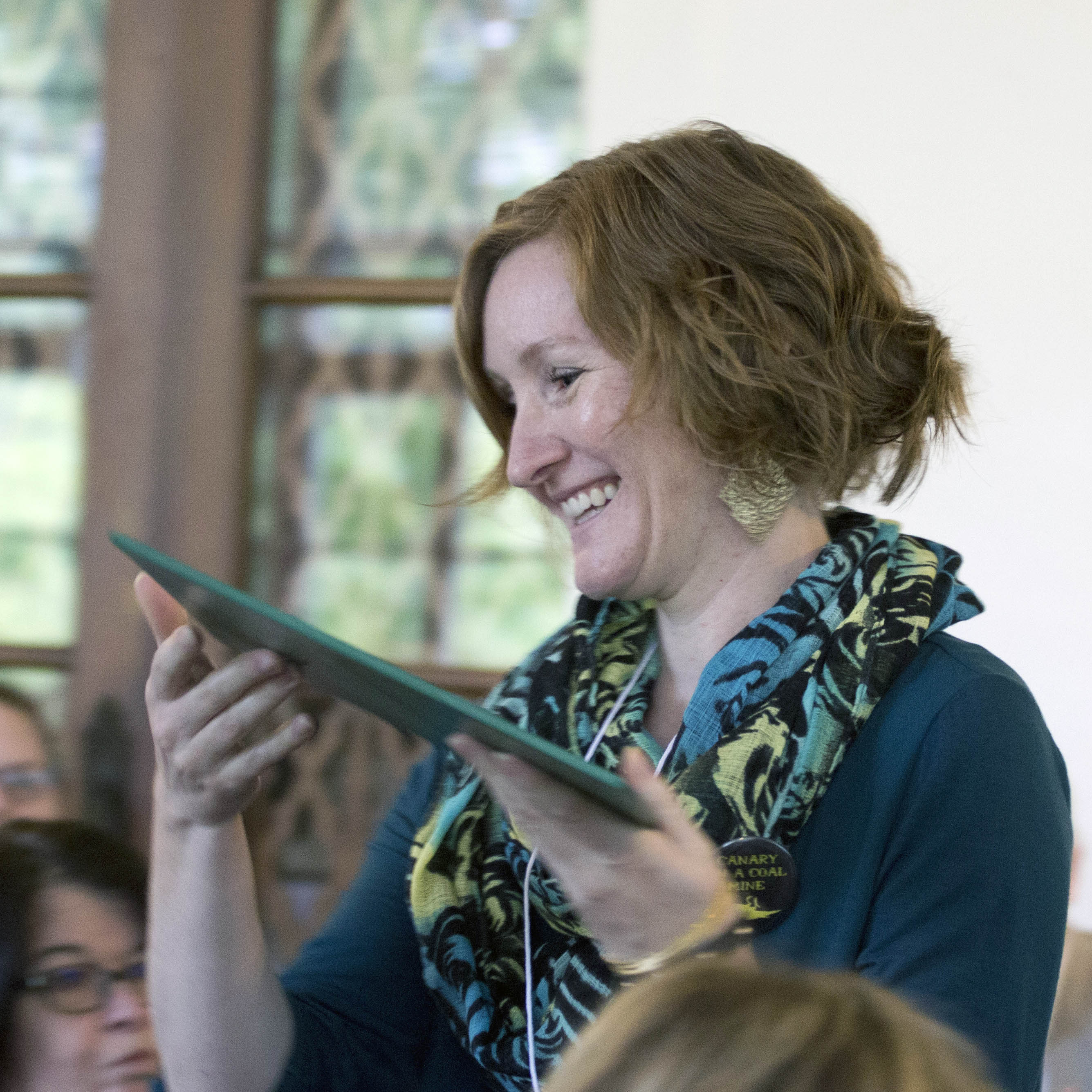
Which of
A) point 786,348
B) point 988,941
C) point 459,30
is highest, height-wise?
point 459,30

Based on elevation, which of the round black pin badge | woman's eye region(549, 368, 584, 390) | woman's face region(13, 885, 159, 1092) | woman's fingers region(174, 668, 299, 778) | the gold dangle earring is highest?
woman's eye region(549, 368, 584, 390)

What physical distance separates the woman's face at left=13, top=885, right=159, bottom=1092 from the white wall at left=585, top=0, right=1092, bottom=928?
Answer: 1579mm

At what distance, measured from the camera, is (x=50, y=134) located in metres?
2.84

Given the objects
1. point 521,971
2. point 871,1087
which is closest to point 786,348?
point 521,971

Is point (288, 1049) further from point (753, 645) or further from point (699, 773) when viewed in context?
point (753, 645)

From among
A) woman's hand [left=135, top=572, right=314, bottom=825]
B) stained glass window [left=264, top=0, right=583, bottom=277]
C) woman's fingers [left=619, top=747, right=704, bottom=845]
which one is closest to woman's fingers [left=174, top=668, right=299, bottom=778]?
woman's hand [left=135, top=572, right=314, bottom=825]

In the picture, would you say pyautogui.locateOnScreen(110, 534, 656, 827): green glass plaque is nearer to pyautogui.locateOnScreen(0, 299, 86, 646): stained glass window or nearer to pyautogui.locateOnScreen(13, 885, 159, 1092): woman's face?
pyautogui.locateOnScreen(13, 885, 159, 1092): woman's face

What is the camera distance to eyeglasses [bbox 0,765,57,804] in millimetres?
2215

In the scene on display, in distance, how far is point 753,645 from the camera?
123cm

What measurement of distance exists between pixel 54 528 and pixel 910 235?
6.50ft

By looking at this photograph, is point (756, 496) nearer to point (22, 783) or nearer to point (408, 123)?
point (22, 783)

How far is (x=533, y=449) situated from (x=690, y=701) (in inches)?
12.9

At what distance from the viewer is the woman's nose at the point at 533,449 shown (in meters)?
1.36

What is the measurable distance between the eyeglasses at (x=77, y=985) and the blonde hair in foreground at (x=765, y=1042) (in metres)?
1.29
